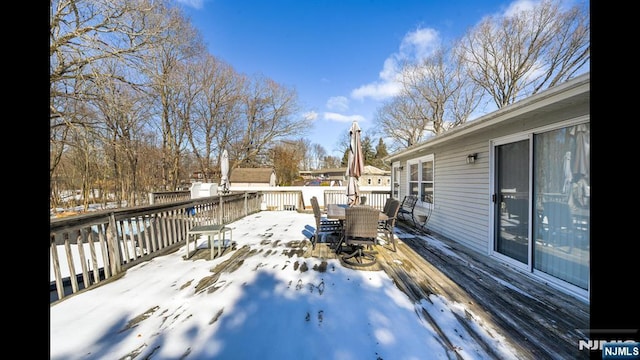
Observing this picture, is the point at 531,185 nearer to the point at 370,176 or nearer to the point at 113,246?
the point at 113,246

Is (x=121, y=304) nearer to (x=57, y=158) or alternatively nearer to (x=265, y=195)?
(x=265, y=195)

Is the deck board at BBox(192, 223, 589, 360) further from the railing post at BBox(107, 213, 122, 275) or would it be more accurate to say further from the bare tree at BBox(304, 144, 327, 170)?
the bare tree at BBox(304, 144, 327, 170)

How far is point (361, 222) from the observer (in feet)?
11.2

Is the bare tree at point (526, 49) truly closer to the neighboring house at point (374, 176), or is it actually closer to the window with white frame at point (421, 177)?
the window with white frame at point (421, 177)

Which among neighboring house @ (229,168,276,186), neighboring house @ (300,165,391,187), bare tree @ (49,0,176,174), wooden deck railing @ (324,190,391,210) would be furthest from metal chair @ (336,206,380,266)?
neighboring house @ (300,165,391,187)

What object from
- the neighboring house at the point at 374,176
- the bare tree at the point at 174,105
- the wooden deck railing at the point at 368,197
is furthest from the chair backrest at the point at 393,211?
the neighboring house at the point at 374,176

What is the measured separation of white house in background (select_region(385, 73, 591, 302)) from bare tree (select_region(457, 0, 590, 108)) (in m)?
13.9

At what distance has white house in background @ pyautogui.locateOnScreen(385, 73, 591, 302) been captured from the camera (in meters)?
2.59

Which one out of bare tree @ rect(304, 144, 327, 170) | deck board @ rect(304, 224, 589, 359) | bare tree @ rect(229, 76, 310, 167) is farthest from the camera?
bare tree @ rect(304, 144, 327, 170)

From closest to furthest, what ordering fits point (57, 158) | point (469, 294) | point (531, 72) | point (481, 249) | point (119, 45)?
point (469, 294) → point (481, 249) → point (119, 45) → point (57, 158) → point (531, 72)

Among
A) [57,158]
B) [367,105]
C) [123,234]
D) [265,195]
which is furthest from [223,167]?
[367,105]

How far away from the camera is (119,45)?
6117 mm

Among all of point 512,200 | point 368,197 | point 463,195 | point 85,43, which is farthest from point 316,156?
point 512,200
